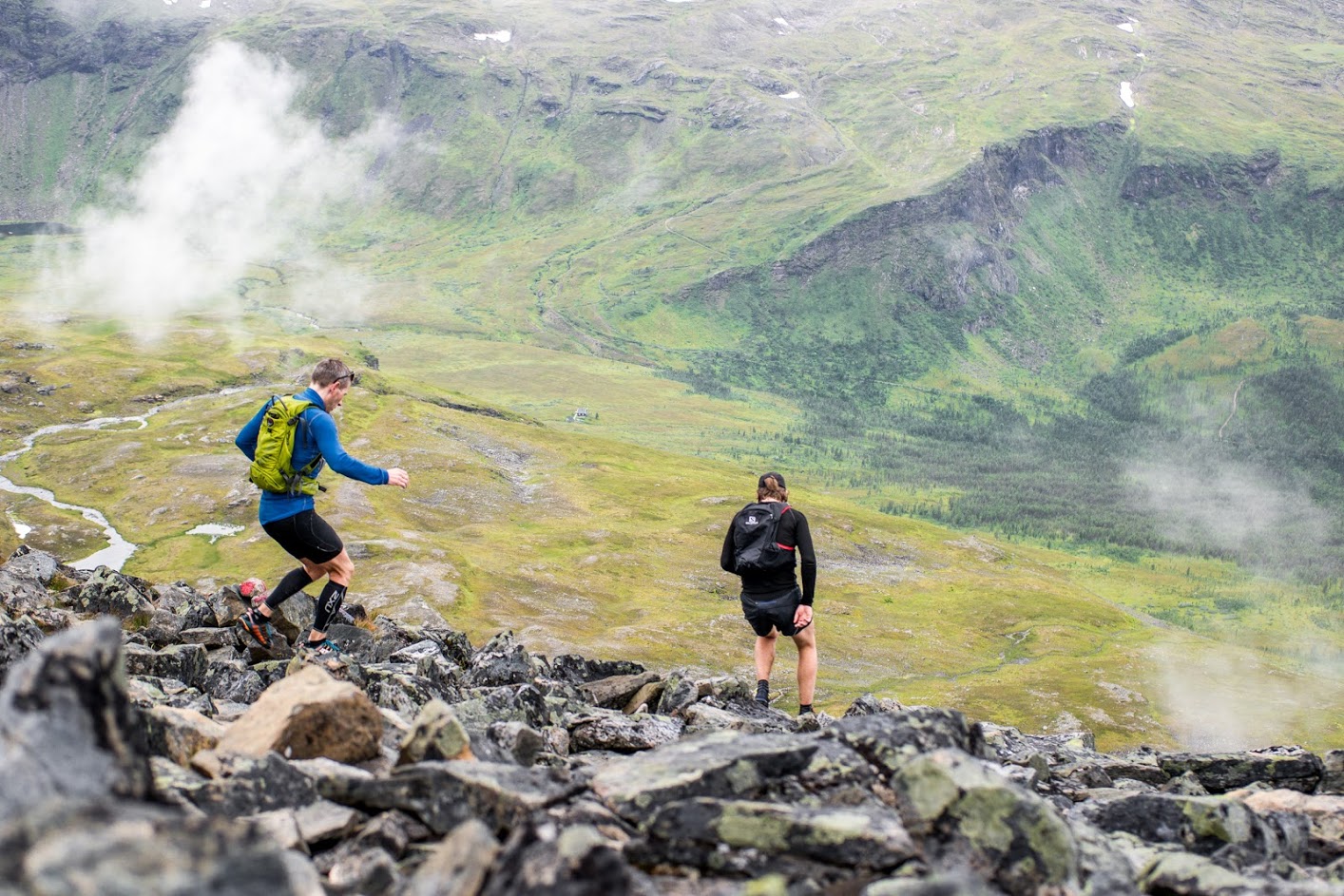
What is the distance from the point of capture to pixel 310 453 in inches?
739

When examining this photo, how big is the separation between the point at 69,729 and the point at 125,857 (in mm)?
2282

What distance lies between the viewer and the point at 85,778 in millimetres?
7934

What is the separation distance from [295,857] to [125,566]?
149349 millimetres

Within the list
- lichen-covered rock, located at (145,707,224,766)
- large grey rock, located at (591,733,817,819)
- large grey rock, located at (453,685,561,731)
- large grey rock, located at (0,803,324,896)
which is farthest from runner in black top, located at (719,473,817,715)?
large grey rock, located at (0,803,324,896)

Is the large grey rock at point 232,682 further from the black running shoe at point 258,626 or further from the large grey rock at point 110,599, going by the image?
the large grey rock at point 110,599

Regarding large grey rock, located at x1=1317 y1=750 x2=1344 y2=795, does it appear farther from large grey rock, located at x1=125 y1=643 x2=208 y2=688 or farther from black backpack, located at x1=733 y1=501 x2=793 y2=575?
large grey rock, located at x1=125 y1=643 x2=208 y2=688

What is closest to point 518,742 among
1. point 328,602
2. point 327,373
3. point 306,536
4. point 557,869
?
point 557,869

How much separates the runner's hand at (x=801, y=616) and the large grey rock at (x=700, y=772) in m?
9.63

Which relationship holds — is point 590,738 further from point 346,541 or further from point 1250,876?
point 346,541

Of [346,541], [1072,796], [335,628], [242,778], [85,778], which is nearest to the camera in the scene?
[85,778]

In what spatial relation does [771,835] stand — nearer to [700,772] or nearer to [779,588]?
[700,772]

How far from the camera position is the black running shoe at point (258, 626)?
2248 centimetres

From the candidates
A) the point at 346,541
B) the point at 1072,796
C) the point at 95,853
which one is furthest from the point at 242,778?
the point at 346,541

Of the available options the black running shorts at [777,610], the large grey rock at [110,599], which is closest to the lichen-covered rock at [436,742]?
the black running shorts at [777,610]
